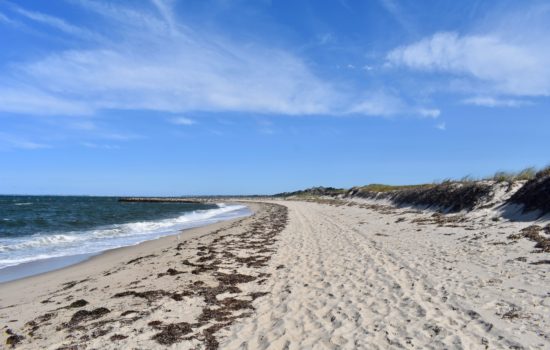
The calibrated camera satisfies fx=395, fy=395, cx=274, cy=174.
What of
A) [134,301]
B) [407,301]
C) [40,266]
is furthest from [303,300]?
[40,266]

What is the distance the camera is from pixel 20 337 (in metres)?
6.23

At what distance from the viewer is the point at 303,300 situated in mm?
7492

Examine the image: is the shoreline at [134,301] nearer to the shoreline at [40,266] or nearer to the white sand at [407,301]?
the shoreline at [40,266]

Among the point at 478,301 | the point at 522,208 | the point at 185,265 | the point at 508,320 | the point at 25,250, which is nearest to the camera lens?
the point at 508,320

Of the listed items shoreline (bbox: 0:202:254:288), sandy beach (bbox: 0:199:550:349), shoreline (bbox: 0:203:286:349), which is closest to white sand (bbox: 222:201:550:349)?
sandy beach (bbox: 0:199:550:349)

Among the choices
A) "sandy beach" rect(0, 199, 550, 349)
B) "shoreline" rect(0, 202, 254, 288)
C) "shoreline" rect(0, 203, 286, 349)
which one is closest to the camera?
"sandy beach" rect(0, 199, 550, 349)

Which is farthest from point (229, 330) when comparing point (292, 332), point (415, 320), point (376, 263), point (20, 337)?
point (376, 263)

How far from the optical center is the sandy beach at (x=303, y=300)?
565 cm

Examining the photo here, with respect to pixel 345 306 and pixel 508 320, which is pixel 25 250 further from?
pixel 508 320

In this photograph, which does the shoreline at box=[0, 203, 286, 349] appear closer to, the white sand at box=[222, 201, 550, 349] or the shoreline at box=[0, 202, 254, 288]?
the shoreline at box=[0, 202, 254, 288]

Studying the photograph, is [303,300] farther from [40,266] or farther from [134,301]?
[40,266]

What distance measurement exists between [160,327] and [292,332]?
2.15m

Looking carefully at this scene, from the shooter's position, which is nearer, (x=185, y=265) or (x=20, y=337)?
(x=20, y=337)

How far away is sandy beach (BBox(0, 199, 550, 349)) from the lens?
5.65 metres
